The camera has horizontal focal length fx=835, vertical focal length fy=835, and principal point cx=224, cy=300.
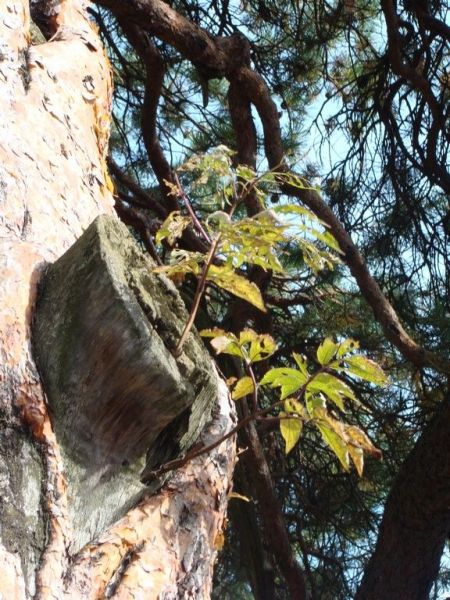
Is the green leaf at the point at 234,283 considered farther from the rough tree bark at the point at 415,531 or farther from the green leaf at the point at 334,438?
the rough tree bark at the point at 415,531

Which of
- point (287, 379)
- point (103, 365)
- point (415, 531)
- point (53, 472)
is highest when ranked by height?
point (415, 531)

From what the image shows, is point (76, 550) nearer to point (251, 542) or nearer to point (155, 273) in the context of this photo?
point (155, 273)

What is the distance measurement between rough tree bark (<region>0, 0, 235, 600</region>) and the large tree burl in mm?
10

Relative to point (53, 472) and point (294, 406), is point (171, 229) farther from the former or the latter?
point (53, 472)

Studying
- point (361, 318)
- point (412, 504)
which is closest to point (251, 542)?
point (412, 504)

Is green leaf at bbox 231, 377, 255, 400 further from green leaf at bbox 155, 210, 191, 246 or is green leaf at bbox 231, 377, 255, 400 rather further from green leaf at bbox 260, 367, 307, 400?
green leaf at bbox 155, 210, 191, 246

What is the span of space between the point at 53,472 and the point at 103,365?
0.11 meters

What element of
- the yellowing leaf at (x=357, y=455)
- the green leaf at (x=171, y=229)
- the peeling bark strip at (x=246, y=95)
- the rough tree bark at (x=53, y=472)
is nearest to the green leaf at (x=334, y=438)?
the yellowing leaf at (x=357, y=455)

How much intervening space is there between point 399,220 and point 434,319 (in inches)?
21.4

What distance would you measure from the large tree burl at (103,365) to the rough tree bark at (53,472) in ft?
0.03

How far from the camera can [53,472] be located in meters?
0.75

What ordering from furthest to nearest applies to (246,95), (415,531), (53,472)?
(246,95) → (415,531) → (53,472)

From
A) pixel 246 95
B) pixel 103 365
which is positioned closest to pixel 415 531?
pixel 246 95

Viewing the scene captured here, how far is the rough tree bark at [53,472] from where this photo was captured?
27.8 inches
